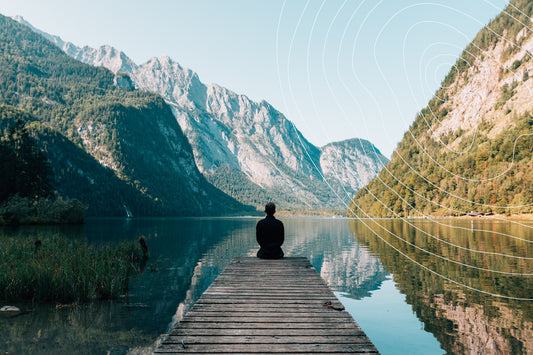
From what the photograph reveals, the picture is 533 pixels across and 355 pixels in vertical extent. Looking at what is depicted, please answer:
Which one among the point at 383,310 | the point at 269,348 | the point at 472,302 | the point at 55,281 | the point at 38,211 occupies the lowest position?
the point at 383,310

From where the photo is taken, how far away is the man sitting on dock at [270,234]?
16156mm

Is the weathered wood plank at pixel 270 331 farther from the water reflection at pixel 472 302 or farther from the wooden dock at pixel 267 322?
the water reflection at pixel 472 302

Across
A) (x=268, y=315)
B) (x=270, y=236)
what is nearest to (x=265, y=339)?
(x=268, y=315)

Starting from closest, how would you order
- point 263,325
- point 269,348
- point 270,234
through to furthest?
point 269,348 < point 263,325 < point 270,234

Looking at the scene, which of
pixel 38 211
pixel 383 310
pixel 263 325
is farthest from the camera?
pixel 38 211

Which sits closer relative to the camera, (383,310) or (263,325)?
(263,325)

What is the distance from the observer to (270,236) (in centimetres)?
1686

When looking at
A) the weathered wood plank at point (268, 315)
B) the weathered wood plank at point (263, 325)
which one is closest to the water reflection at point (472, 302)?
the weathered wood plank at point (268, 315)

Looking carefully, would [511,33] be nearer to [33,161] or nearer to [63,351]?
[33,161]

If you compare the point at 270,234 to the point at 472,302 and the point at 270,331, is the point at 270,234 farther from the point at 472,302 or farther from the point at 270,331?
the point at 472,302

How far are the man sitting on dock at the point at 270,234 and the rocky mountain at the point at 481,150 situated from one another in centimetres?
5560

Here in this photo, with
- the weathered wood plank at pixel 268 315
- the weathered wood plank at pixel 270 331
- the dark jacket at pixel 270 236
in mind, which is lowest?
the weathered wood plank at pixel 268 315

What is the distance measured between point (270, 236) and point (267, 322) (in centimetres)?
841

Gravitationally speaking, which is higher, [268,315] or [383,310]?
[268,315]
